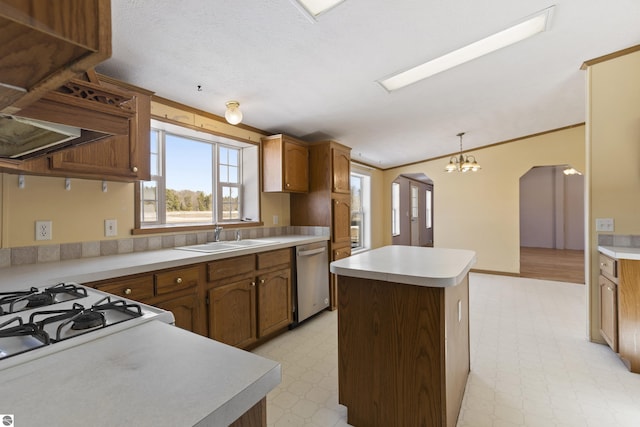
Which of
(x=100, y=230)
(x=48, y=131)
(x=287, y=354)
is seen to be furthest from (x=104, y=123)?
(x=287, y=354)

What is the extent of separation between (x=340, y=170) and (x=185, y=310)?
2428 mm

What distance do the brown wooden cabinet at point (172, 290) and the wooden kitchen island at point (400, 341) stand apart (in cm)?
104

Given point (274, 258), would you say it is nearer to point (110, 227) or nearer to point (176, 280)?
point (176, 280)

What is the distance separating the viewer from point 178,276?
1.97 metres

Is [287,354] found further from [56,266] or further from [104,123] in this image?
[104,123]

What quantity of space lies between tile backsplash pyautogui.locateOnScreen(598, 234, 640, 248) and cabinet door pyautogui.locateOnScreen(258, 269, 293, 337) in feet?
9.48

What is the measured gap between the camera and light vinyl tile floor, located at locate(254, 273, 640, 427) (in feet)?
5.81

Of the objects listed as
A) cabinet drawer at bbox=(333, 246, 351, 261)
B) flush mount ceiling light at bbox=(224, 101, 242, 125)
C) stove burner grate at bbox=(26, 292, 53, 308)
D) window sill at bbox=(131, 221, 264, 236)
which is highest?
flush mount ceiling light at bbox=(224, 101, 242, 125)

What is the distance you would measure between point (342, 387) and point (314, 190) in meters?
2.36

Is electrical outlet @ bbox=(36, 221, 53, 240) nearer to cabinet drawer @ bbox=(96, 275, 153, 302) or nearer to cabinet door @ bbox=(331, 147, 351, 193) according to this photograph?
cabinet drawer @ bbox=(96, 275, 153, 302)

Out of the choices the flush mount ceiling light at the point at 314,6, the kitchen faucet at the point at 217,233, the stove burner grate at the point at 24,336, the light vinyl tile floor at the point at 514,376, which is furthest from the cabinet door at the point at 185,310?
the flush mount ceiling light at the point at 314,6

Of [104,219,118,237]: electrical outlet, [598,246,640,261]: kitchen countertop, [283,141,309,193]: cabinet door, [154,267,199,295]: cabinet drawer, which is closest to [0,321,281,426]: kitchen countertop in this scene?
[154,267,199,295]: cabinet drawer

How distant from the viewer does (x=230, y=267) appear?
7.66 ft

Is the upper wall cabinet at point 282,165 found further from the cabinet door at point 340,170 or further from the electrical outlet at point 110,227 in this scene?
the electrical outlet at point 110,227
